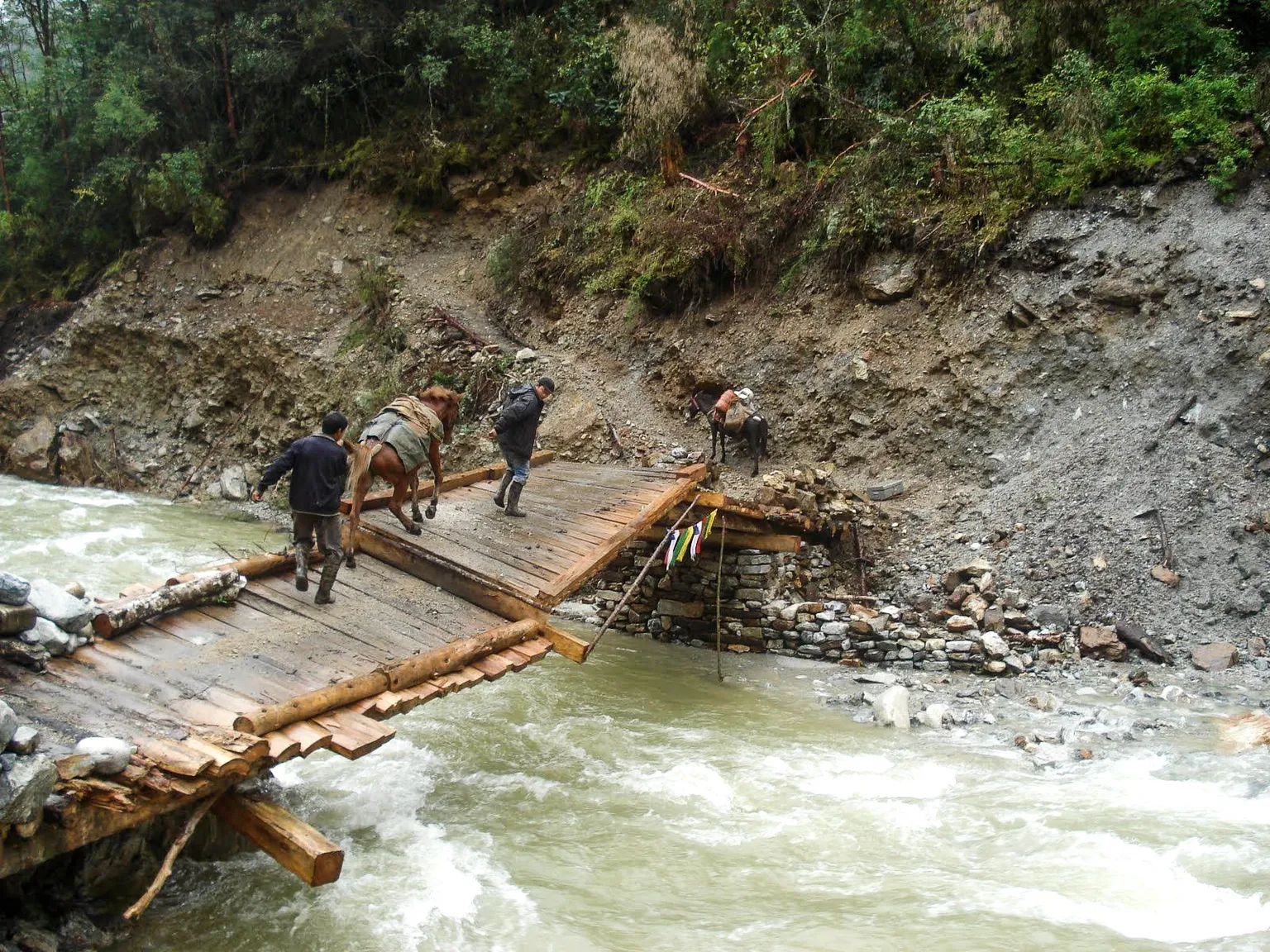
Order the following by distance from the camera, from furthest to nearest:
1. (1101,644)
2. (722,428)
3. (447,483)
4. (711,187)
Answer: (711,187) < (722,428) < (447,483) < (1101,644)

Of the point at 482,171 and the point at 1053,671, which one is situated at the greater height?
the point at 482,171

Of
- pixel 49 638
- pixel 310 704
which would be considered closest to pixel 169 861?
pixel 310 704

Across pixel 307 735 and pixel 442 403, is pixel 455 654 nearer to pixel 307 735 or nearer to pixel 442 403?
pixel 307 735

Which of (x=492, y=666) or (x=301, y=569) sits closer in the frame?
(x=492, y=666)

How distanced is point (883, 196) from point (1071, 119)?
2611 mm

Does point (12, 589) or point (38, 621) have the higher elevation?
point (12, 589)

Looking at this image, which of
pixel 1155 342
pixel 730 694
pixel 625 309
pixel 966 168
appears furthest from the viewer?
pixel 625 309

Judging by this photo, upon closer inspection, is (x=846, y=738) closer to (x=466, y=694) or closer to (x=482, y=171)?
(x=466, y=694)

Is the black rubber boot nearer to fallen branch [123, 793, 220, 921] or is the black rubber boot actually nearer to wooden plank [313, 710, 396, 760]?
wooden plank [313, 710, 396, 760]

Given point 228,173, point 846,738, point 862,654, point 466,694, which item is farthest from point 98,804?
point 228,173

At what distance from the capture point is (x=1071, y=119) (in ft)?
41.7

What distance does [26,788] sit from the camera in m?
3.89

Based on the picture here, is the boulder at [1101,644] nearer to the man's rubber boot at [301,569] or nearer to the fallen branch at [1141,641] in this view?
the fallen branch at [1141,641]

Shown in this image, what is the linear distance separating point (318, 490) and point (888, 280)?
32.0ft
